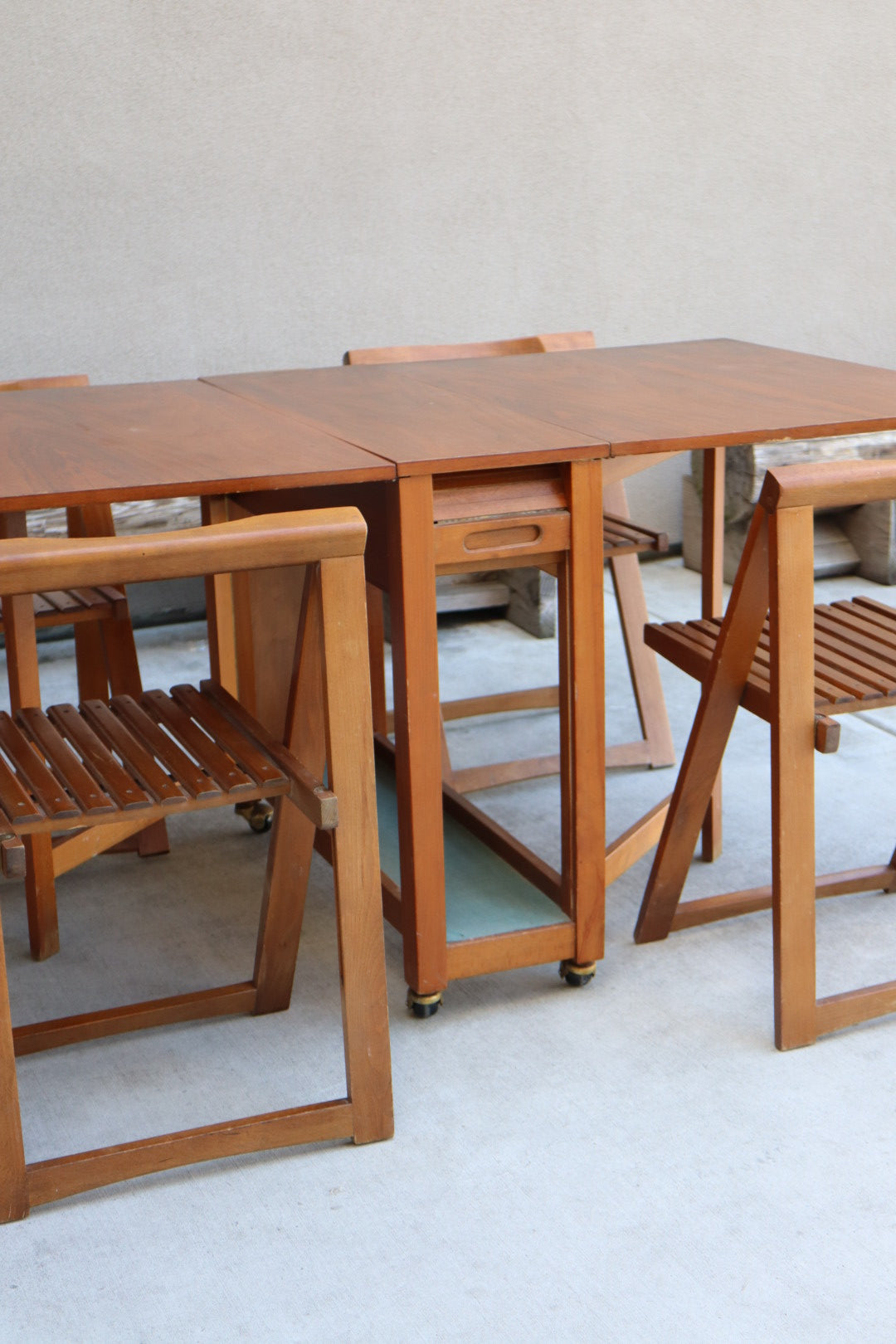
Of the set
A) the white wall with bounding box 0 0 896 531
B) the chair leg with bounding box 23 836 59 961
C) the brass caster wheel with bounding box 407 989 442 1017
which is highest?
the white wall with bounding box 0 0 896 531

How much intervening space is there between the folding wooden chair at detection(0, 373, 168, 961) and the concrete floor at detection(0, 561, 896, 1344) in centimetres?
12

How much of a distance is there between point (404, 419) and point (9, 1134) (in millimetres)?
1159

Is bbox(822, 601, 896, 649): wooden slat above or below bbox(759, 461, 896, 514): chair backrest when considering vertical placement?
below

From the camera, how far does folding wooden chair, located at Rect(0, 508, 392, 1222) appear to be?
159cm

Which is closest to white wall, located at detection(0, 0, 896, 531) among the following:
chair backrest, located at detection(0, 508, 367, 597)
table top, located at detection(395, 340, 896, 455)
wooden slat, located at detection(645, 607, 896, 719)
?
table top, located at detection(395, 340, 896, 455)

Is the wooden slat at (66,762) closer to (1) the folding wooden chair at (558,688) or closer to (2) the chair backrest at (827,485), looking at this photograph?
(2) the chair backrest at (827,485)

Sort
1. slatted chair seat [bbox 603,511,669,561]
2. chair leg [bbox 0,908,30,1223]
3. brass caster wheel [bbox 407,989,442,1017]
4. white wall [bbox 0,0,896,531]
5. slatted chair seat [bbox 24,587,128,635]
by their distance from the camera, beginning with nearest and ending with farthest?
1. chair leg [bbox 0,908,30,1223]
2. brass caster wheel [bbox 407,989,442,1017]
3. slatted chair seat [bbox 24,587,128,635]
4. slatted chair seat [bbox 603,511,669,561]
5. white wall [bbox 0,0,896,531]

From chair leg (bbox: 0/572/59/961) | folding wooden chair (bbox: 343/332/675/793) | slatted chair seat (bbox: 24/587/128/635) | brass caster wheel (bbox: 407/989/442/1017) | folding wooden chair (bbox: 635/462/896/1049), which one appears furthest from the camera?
folding wooden chair (bbox: 343/332/675/793)

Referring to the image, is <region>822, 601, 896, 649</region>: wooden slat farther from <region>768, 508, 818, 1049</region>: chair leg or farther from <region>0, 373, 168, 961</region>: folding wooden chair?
<region>0, 373, 168, 961</region>: folding wooden chair

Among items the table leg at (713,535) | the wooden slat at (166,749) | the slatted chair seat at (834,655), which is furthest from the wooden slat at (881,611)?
the wooden slat at (166,749)

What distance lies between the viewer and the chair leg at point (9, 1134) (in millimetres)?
1625

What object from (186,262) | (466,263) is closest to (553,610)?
(466,263)

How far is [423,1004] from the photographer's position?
2.14m

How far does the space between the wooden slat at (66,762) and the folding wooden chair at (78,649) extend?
0.74 ft
